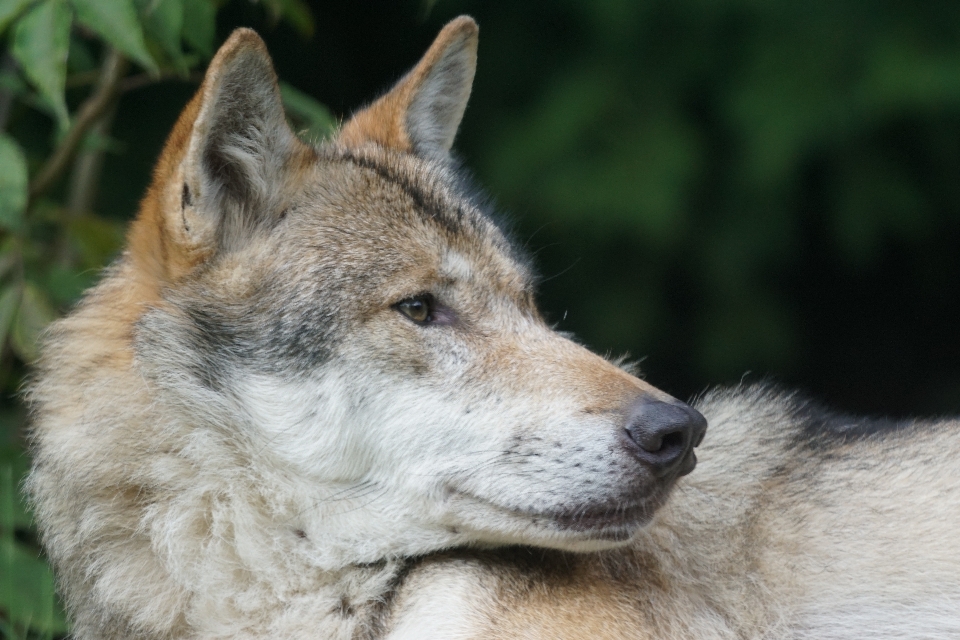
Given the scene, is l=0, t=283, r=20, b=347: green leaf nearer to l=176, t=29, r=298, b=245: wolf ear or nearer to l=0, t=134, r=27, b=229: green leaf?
l=0, t=134, r=27, b=229: green leaf

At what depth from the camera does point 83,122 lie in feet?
14.0

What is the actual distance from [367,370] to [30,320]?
65.6 inches

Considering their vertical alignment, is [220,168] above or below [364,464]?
above

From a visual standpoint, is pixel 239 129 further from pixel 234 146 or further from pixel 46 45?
pixel 46 45

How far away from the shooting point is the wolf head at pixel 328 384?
8.79 feet

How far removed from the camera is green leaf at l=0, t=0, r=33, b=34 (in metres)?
3.13

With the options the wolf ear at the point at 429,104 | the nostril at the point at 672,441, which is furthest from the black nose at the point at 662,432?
the wolf ear at the point at 429,104

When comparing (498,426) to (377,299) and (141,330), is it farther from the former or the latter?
(141,330)

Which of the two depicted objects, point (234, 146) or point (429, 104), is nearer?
point (234, 146)

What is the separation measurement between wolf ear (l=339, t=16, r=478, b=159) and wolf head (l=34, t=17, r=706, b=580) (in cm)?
62

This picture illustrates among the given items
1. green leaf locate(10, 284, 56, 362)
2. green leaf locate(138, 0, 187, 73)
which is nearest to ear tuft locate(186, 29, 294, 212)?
green leaf locate(138, 0, 187, 73)

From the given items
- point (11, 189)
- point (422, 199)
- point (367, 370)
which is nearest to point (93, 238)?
point (11, 189)

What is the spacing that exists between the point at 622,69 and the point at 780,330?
1.97 m

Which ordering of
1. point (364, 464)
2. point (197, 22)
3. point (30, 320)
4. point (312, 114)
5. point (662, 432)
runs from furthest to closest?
point (312, 114) → point (30, 320) → point (197, 22) → point (364, 464) → point (662, 432)
